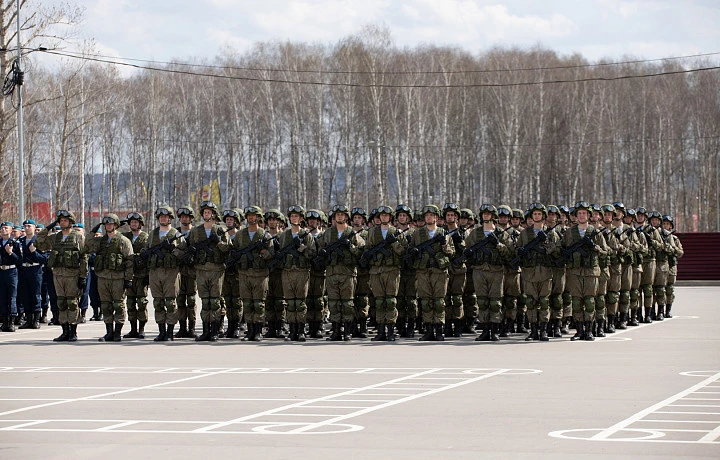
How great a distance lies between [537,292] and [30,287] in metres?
10.1

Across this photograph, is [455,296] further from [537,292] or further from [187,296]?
[187,296]

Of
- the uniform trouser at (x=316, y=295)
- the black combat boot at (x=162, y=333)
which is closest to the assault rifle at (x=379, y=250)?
the uniform trouser at (x=316, y=295)

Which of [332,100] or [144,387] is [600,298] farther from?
[332,100]

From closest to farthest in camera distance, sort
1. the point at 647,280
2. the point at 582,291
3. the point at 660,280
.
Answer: the point at 582,291, the point at 647,280, the point at 660,280

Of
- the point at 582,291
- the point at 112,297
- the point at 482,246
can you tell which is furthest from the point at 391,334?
the point at 112,297

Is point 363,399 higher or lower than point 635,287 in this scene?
lower

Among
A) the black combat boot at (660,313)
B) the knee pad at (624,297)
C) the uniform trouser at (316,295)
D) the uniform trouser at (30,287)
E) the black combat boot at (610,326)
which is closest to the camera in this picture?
the uniform trouser at (316,295)

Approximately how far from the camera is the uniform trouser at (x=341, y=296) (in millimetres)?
19312

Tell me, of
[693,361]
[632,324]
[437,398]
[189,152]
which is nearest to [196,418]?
[437,398]

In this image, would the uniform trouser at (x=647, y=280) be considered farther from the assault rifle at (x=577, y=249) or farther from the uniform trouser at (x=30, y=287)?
the uniform trouser at (x=30, y=287)

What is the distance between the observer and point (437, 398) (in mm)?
11977

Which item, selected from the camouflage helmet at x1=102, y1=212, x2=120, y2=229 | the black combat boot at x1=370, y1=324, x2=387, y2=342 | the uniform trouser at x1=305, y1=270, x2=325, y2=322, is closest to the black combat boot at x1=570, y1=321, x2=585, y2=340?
the black combat boot at x1=370, y1=324, x2=387, y2=342

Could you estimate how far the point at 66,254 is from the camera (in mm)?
19766

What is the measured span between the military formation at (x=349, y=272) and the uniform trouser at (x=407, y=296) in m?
0.02
